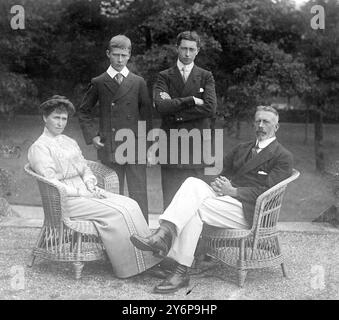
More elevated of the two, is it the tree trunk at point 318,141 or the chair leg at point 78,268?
the tree trunk at point 318,141

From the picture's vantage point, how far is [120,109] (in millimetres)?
3887

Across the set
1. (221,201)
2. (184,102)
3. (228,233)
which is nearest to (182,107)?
(184,102)

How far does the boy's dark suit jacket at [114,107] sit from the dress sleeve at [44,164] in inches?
21.0

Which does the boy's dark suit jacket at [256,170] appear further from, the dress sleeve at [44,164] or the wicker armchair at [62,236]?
the dress sleeve at [44,164]

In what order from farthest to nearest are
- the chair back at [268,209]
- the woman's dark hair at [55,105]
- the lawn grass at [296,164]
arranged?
1. the lawn grass at [296,164]
2. the woman's dark hair at [55,105]
3. the chair back at [268,209]

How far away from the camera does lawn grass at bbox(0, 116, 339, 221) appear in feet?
23.7

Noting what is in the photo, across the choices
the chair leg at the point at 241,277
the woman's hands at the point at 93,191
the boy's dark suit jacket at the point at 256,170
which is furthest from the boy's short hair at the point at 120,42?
the chair leg at the point at 241,277

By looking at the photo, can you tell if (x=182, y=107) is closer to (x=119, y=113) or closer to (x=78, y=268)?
(x=119, y=113)

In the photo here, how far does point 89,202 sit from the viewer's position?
346 centimetres

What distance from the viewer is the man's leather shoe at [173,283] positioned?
3162 millimetres

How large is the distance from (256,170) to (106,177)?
1.14 m

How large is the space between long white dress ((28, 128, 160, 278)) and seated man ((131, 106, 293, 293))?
229mm

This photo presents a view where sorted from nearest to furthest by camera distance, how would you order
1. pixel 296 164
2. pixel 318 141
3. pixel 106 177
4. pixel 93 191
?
pixel 93 191 < pixel 106 177 < pixel 318 141 < pixel 296 164

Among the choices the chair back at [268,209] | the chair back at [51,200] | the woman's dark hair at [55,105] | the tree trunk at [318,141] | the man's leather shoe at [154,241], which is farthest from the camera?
the tree trunk at [318,141]
